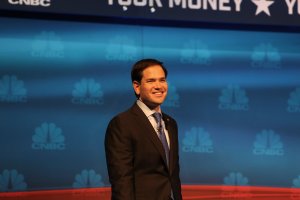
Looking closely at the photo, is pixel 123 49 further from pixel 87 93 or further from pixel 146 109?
pixel 146 109

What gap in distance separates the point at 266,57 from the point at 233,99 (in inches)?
19.9

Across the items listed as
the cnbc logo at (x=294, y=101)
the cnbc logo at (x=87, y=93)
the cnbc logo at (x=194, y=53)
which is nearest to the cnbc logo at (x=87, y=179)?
the cnbc logo at (x=87, y=93)

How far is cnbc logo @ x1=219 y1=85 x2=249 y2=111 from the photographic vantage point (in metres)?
5.62

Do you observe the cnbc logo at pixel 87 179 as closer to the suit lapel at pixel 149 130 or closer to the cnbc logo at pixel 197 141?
the cnbc logo at pixel 197 141

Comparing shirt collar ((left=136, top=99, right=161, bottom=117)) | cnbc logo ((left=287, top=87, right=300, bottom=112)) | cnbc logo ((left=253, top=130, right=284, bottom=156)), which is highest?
cnbc logo ((left=287, top=87, right=300, bottom=112))

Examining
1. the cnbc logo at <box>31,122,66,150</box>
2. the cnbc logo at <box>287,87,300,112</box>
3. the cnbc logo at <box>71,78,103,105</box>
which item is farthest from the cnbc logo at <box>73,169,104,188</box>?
the cnbc logo at <box>287,87,300,112</box>

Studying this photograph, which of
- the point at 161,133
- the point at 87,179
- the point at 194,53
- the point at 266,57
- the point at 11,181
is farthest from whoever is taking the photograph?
the point at 266,57

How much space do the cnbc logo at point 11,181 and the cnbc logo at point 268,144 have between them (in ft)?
6.86

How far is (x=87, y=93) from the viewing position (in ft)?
17.6

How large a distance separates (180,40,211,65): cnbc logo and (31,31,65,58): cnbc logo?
109 centimetres

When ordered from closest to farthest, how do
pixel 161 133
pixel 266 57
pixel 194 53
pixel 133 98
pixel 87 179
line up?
1. pixel 161 133
2. pixel 87 179
3. pixel 133 98
4. pixel 194 53
5. pixel 266 57

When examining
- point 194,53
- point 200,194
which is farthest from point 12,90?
point 200,194

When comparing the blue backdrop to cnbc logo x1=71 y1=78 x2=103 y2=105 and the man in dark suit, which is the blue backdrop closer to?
cnbc logo x1=71 y1=78 x2=103 y2=105

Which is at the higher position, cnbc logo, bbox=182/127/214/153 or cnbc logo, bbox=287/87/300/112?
cnbc logo, bbox=287/87/300/112
